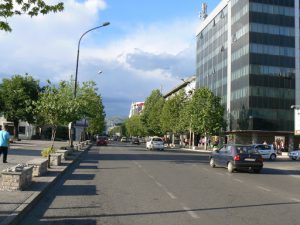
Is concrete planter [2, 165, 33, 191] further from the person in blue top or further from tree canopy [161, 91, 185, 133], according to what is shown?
tree canopy [161, 91, 185, 133]

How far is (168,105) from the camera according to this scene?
293 feet

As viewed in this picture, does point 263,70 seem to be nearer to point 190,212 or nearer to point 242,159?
point 242,159

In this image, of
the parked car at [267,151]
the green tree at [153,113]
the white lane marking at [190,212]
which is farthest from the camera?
the green tree at [153,113]

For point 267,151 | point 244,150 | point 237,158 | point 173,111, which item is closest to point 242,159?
point 237,158

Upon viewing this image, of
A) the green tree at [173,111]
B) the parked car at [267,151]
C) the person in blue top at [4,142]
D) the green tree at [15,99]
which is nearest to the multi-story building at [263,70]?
the green tree at [173,111]

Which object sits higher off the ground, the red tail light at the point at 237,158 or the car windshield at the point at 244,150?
the car windshield at the point at 244,150

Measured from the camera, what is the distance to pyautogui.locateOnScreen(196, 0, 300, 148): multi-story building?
74.4 meters

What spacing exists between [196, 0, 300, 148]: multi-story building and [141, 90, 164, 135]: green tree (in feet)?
92.4

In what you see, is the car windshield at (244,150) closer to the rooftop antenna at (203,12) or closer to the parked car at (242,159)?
the parked car at (242,159)

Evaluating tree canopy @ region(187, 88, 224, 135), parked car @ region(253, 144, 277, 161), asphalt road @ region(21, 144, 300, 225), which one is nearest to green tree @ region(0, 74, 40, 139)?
tree canopy @ region(187, 88, 224, 135)

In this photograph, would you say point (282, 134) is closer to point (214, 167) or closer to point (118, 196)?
point (214, 167)

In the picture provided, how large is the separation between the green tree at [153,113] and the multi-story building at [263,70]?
1109 inches

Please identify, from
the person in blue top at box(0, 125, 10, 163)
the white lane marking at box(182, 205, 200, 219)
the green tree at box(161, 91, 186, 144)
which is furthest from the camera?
the green tree at box(161, 91, 186, 144)

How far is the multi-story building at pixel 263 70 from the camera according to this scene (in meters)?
74.4
